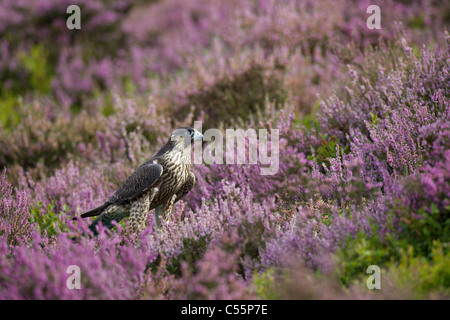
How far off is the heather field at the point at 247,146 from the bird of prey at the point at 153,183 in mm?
185

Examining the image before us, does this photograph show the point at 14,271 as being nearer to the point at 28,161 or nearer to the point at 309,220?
the point at 309,220

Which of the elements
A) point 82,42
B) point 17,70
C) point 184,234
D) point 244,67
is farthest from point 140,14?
point 184,234

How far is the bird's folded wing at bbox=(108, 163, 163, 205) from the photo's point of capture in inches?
127

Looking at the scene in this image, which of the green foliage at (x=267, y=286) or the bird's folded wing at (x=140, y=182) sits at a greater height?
the bird's folded wing at (x=140, y=182)

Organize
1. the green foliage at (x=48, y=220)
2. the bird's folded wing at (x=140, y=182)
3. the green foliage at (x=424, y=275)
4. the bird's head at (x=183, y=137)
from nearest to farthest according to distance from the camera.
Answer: the green foliage at (x=424, y=275) < the bird's folded wing at (x=140, y=182) < the bird's head at (x=183, y=137) < the green foliage at (x=48, y=220)

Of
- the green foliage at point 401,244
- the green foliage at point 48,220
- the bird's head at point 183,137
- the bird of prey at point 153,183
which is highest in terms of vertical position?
the bird's head at point 183,137

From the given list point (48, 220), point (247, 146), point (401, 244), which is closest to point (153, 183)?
point (247, 146)

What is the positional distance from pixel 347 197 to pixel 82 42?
294 inches

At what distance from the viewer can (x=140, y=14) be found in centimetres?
975

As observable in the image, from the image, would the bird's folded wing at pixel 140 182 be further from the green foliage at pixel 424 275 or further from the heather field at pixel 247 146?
the green foliage at pixel 424 275

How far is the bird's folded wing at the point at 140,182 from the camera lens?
3217 millimetres

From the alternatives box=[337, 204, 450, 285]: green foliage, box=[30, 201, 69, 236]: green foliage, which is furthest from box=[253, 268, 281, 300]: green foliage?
box=[30, 201, 69, 236]: green foliage

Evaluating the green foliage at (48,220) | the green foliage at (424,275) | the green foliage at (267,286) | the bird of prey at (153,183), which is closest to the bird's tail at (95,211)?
Result: the bird of prey at (153,183)

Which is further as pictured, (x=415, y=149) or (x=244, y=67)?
(x=244, y=67)
